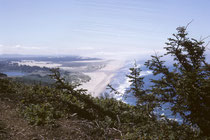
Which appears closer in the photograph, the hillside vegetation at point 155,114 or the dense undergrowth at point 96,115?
the hillside vegetation at point 155,114

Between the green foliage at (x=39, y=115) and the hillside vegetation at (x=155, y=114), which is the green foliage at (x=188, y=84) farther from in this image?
the green foliage at (x=39, y=115)

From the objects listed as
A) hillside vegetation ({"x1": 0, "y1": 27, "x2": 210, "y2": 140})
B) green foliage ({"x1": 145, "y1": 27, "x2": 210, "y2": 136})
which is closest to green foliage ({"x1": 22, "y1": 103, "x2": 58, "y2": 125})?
hillside vegetation ({"x1": 0, "y1": 27, "x2": 210, "y2": 140})

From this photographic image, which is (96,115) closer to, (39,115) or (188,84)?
(39,115)

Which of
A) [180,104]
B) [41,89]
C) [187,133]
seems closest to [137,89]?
[180,104]

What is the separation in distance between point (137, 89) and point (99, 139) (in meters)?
2.50

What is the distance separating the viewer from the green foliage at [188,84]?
5.53 m

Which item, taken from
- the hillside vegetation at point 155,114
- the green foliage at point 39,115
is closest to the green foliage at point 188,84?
the hillside vegetation at point 155,114

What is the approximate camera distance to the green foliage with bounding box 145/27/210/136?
5527 mm

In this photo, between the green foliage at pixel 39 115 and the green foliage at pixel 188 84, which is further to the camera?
the green foliage at pixel 39 115

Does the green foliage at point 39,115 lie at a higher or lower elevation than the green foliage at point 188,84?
lower

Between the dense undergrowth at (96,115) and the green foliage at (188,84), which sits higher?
the green foliage at (188,84)

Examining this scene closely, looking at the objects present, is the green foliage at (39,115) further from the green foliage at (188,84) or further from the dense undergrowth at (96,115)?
the green foliage at (188,84)

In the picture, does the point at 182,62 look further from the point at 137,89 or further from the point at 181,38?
the point at 137,89

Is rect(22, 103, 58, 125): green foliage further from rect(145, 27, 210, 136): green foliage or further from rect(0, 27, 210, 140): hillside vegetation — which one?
rect(145, 27, 210, 136): green foliage
